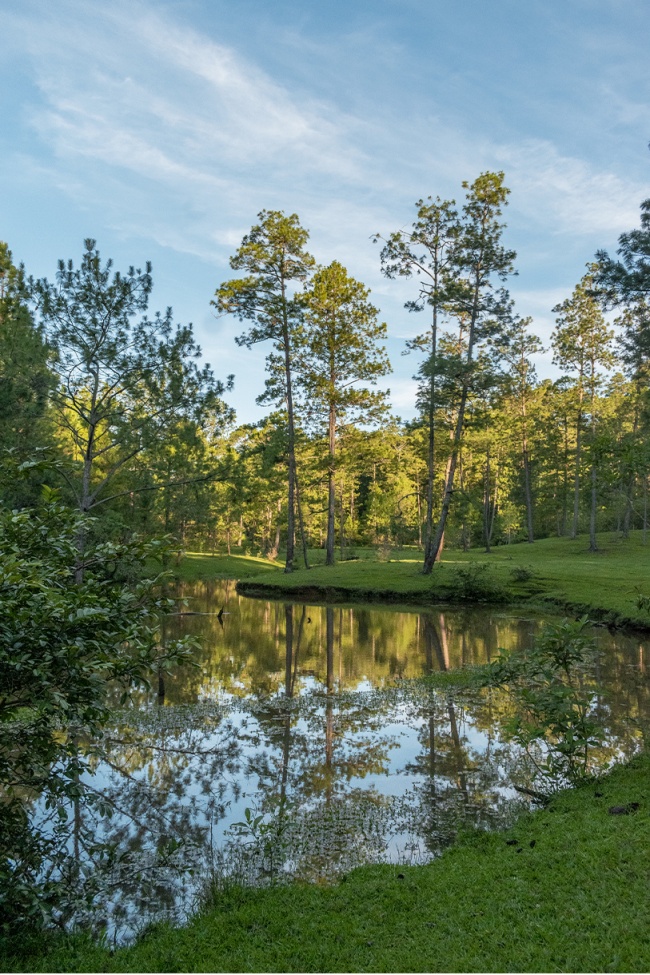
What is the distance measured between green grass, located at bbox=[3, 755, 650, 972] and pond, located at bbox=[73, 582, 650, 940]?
57 centimetres

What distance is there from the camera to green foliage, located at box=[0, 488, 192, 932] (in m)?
4.38

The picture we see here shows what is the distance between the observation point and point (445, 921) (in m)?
4.61

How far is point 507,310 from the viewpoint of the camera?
31891 millimetres

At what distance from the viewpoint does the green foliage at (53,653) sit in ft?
14.4

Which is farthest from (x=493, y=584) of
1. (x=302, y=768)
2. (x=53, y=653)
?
(x=53, y=653)

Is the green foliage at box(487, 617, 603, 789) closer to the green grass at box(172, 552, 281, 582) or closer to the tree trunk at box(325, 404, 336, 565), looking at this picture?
the tree trunk at box(325, 404, 336, 565)

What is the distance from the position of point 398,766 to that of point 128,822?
12.8 feet

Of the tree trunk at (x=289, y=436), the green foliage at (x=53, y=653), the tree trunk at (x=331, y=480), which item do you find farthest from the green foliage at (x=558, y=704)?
the tree trunk at (x=331, y=480)

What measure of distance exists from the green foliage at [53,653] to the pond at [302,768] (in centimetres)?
74

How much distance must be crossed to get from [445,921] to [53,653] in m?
3.63

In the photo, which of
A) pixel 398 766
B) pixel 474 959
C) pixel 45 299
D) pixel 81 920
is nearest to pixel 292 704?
pixel 398 766

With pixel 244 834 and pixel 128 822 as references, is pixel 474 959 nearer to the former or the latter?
pixel 244 834

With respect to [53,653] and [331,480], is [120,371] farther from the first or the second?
[331,480]

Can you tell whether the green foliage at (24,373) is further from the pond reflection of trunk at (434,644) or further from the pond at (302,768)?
the pond reflection of trunk at (434,644)
